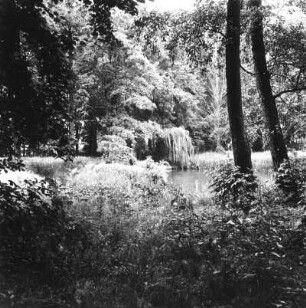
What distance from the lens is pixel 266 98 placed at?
11.1 meters

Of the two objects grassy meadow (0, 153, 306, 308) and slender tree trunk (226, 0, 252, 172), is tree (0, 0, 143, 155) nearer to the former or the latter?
grassy meadow (0, 153, 306, 308)

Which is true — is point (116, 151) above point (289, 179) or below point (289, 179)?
above

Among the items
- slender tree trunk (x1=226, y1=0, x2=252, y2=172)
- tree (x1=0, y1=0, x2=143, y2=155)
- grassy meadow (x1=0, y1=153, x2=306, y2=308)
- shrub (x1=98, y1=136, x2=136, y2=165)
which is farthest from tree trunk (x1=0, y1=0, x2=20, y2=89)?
shrub (x1=98, y1=136, x2=136, y2=165)

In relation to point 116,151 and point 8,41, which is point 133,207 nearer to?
point 8,41

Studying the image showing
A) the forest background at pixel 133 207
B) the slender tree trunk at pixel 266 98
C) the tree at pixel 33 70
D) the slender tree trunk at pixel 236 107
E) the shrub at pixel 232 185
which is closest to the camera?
the tree at pixel 33 70

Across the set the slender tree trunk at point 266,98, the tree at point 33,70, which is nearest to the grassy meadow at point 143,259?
the tree at point 33,70

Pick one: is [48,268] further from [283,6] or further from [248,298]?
[283,6]

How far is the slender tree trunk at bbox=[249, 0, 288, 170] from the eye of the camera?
10.8 meters

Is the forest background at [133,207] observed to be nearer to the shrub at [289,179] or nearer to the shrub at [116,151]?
the shrub at [289,179]

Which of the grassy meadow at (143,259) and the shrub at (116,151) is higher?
the shrub at (116,151)

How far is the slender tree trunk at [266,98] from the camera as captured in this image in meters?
10.8

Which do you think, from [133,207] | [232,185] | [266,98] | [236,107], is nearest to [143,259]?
[133,207]

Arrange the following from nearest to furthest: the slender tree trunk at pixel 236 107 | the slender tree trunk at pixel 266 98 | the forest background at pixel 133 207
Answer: the forest background at pixel 133 207, the slender tree trunk at pixel 236 107, the slender tree trunk at pixel 266 98

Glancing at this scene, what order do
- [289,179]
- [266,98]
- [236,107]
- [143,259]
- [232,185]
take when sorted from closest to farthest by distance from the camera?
[143,259] < [232,185] < [289,179] < [236,107] < [266,98]
